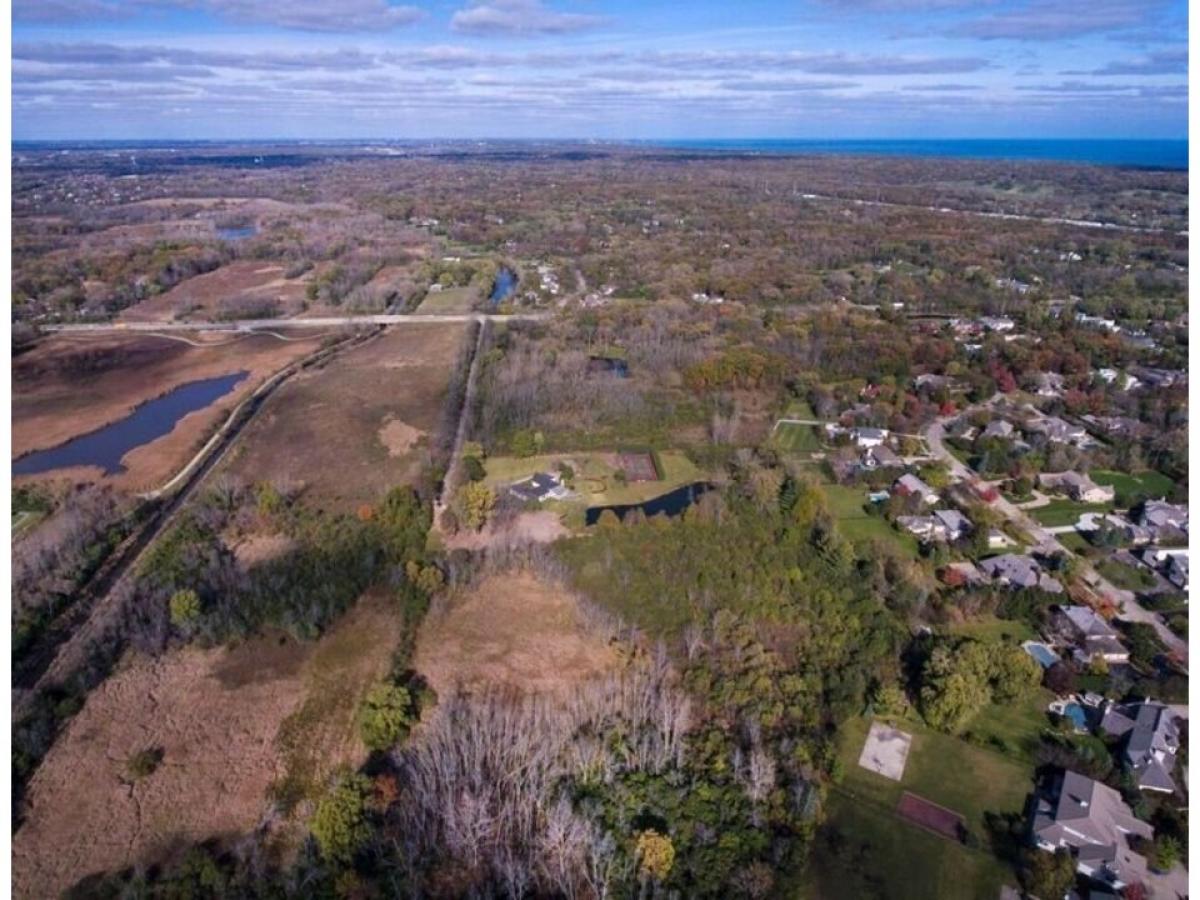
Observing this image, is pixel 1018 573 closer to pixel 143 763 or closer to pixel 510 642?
pixel 510 642

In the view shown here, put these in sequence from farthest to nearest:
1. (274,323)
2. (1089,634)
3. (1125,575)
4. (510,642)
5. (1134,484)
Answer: (274,323) → (1134,484) → (1125,575) → (510,642) → (1089,634)

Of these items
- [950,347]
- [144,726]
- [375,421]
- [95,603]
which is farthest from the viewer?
[950,347]

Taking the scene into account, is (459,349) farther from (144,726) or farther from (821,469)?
(144,726)

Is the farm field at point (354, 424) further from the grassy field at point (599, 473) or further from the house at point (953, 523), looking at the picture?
the house at point (953, 523)

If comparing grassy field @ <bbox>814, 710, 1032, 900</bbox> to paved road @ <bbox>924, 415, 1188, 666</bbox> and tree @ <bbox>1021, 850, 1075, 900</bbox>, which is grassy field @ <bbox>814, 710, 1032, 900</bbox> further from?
paved road @ <bbox>924, 415, 1188, 666</bbox>

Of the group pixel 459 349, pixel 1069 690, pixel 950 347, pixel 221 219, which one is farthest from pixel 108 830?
pixel 221 219

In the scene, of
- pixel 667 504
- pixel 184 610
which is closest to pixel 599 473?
pixel 667 504
